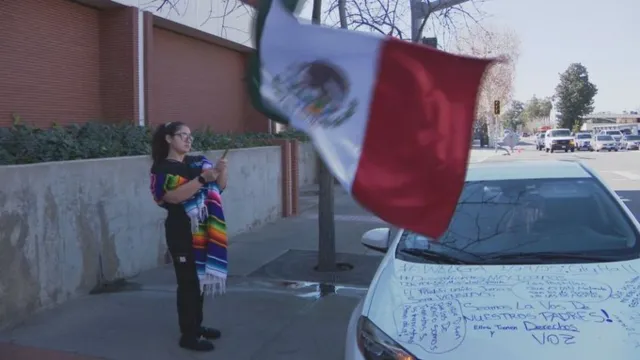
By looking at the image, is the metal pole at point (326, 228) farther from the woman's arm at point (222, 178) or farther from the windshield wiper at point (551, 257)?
the windshield wiper at point (551, 257)

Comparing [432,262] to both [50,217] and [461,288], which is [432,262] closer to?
[461,288]

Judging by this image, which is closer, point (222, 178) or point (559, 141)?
point (222, 178)

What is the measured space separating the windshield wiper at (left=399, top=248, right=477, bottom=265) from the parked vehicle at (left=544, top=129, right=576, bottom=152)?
4717 cm

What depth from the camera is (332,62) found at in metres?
2.49

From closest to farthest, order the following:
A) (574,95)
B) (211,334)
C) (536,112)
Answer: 1. (211,334)
2. (574,95)
3. (536,112)

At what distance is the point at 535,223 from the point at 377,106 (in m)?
2.22

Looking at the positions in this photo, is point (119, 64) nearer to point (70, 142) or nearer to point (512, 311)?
point (70, 142)

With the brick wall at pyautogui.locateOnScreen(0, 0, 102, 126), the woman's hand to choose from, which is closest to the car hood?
the woman's hand

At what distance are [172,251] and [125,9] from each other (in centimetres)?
753

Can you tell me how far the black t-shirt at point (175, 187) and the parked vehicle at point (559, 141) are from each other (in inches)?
1852

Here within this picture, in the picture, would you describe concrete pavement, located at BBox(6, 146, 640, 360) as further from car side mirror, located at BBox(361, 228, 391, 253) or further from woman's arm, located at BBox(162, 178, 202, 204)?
woman's arm, located at BBox(162, 178, 202, 204)

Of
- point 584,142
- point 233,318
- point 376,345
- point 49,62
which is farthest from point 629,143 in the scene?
point 376,345

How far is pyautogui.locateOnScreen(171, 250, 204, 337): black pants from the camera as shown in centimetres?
484

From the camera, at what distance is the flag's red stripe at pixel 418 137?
2342 mm
